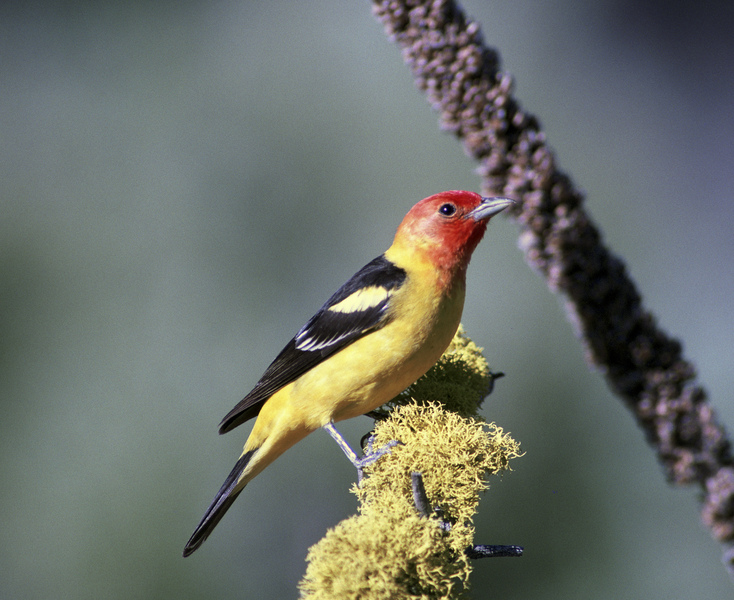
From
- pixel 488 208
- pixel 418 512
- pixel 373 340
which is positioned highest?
pixel 488 208

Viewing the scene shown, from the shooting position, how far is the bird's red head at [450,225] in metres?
2.03

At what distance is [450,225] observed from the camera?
205 centimetres

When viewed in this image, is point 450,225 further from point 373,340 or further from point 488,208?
point 373,340

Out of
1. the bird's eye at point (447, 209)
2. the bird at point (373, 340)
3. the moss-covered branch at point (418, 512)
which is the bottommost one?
the moss-covered branch at point (418, 512)

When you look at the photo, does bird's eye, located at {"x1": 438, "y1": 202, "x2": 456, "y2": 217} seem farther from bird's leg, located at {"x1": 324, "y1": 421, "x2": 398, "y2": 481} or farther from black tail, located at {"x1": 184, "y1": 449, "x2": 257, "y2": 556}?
black tail, located at {"x1": 184, "y1": 449, "x2": 257, "y2": 556}

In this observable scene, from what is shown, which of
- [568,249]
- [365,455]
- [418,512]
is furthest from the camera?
[568,249]

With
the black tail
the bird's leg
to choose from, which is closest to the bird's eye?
the bird's leg

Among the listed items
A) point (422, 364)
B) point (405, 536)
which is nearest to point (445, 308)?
point (422, 364)

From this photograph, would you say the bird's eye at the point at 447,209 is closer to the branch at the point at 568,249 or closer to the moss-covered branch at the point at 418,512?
the branch at the point at 568,249

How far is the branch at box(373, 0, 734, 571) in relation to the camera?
6.64 ft

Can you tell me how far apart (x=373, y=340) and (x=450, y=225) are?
0.46 m

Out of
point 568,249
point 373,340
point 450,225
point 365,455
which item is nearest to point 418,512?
point 365,455

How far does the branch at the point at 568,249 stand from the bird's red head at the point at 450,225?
15 cm

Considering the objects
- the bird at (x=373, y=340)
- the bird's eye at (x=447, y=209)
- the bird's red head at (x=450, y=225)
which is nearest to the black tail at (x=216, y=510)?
the bird at (x=373, y=340)
